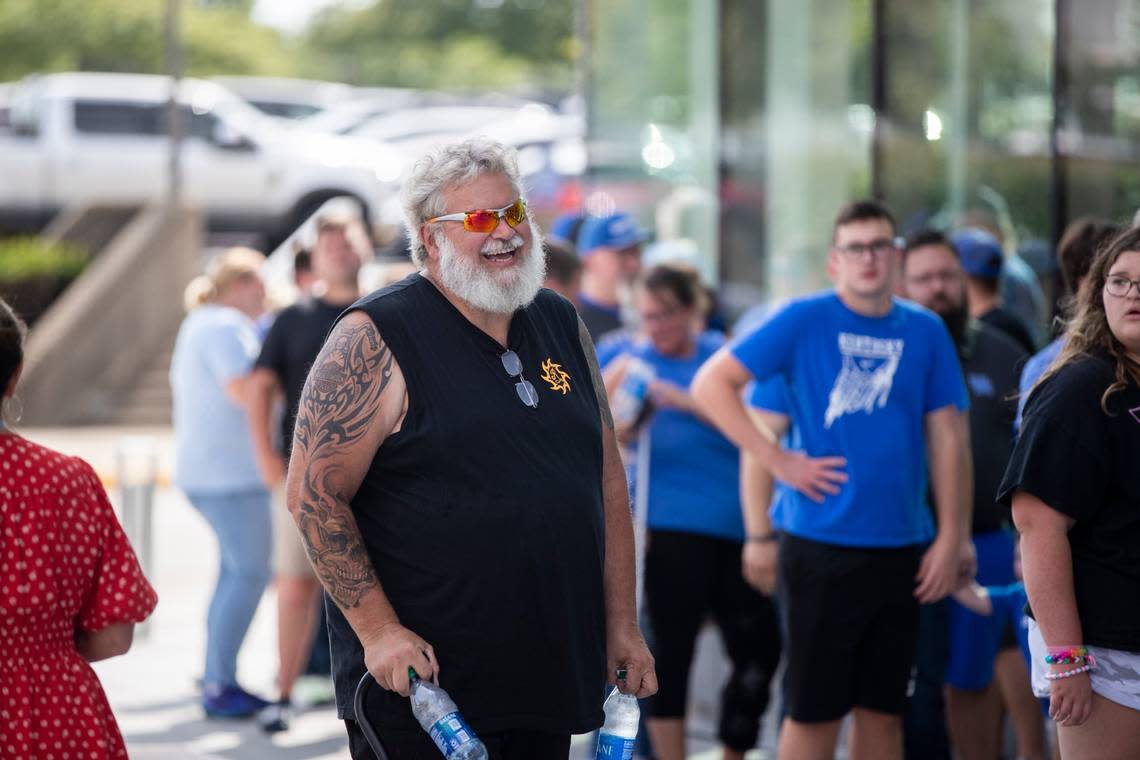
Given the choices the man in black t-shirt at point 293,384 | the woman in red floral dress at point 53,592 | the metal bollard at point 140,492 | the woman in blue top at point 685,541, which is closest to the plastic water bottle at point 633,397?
the woman in blue top at point 685,541

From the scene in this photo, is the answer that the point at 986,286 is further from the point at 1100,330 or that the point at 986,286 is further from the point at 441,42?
the point at 441,42

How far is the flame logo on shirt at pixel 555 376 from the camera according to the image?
384 cm

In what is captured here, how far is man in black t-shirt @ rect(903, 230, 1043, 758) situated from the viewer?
596cm

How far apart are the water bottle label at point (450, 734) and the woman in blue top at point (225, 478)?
460 centimetres

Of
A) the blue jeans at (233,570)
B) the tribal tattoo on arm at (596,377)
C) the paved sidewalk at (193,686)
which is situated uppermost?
the tribal tattoo on arm at (596,377)

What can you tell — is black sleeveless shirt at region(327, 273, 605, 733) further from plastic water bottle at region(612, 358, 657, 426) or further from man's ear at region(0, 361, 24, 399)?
plastic water bottle at region(612, 358, 657, 426)

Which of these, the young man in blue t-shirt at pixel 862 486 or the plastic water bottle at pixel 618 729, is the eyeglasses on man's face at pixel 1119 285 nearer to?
the young man in blue t-shirt at pixel 862 486

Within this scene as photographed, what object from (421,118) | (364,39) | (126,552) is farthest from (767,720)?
(364,39)

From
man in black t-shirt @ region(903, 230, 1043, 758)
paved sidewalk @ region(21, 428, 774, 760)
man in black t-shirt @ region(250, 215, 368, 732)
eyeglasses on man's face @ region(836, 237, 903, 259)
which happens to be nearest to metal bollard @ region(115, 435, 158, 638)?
paved sidewalk @ region(21, 428, 774, 760)

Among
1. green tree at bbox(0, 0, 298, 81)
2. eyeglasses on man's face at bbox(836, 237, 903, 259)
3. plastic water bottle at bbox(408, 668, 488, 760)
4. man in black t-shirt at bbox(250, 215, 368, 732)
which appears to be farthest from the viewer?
green tree at bbox(0, 0, 298, 81)

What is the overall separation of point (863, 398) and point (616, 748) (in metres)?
1.86

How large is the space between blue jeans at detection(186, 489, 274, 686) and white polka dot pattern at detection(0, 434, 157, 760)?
13.3 ft

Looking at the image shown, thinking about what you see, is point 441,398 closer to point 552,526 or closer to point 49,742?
point 552,526

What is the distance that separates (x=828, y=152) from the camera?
9.71m
